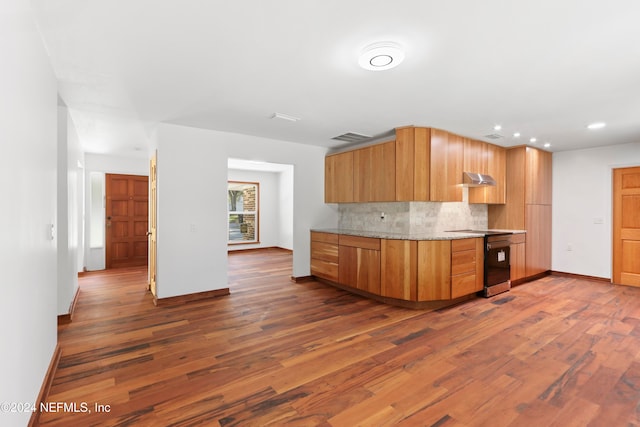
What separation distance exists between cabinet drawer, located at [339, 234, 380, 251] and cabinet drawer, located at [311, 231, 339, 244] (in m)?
0.15

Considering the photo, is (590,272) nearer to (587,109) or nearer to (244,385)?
(587,109)

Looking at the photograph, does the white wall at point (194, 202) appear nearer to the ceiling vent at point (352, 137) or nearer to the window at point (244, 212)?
the ceiling vent at point (352, 137)

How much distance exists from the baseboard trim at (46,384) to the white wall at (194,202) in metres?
1.54

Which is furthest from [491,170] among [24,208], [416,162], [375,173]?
[24,208]

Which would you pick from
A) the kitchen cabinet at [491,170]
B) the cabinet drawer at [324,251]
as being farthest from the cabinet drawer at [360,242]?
the kitchen cabinet at [491,170]

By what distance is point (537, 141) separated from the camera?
5.08 metres

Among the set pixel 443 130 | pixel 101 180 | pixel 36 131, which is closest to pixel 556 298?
pixel 443 130

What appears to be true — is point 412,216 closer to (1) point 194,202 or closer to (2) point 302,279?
(2) point 302,279

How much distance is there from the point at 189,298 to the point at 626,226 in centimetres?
721

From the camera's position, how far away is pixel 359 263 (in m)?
4.56

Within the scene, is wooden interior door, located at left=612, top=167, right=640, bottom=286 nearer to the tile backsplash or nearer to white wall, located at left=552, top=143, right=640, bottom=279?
white wall, located at left=552, top=143, right=640, bottom=279

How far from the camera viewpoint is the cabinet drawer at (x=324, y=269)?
5.00m

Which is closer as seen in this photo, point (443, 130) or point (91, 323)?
point (91, 323)

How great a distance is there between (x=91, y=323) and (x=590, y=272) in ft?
25.7
